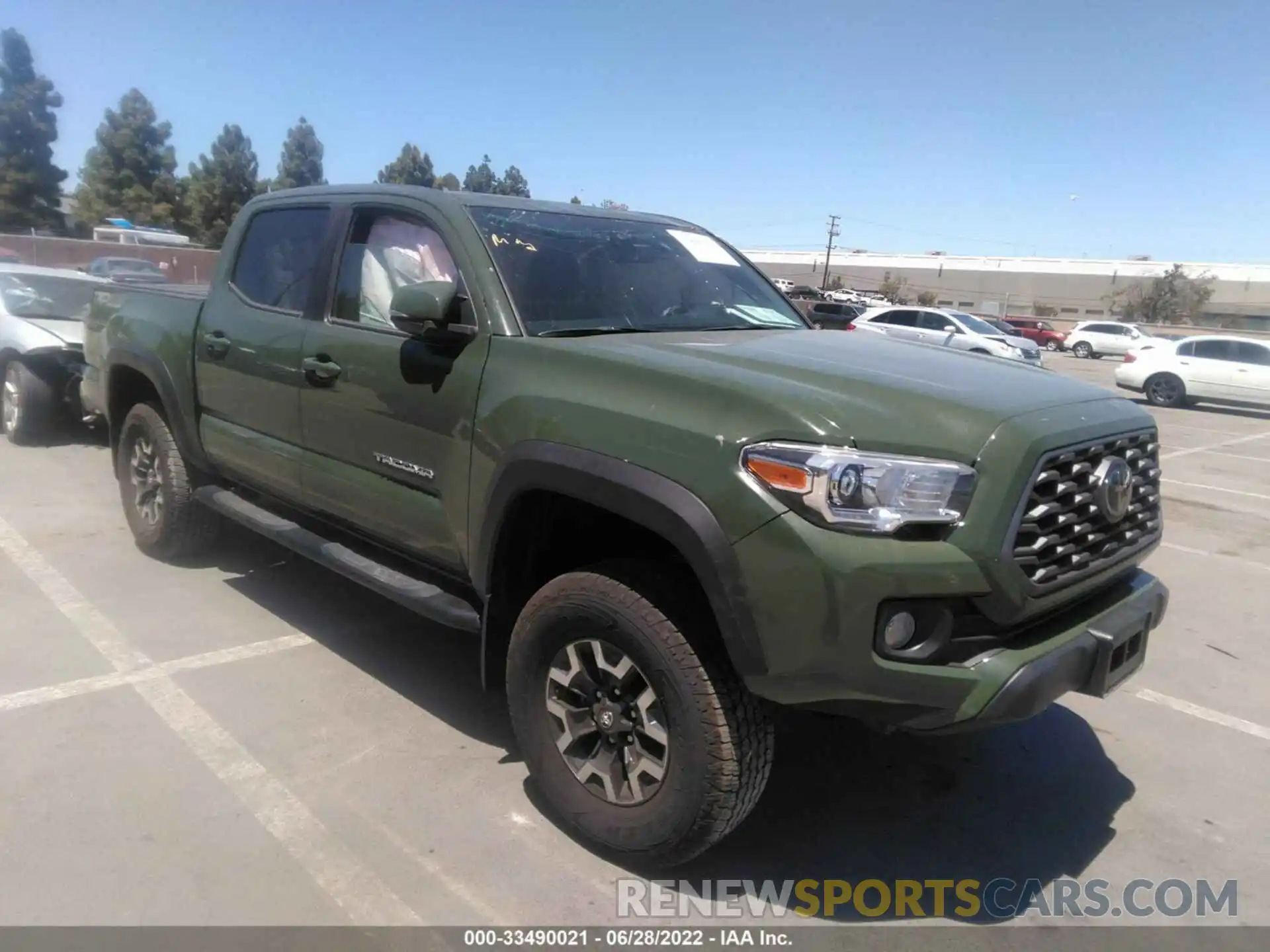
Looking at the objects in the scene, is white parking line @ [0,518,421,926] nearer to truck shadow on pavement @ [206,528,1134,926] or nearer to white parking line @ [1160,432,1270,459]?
truck shadow on pavement @ [206,528,1134,926]

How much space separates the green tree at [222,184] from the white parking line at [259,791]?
55321 millimetres

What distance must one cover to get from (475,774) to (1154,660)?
136 inches

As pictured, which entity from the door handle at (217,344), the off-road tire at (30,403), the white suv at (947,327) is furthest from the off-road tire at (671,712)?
the white suv at (947,327)

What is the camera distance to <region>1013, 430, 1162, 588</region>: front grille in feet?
8.00

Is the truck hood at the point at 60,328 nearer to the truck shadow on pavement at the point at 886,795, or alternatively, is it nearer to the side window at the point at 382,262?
the truck shadow on pavement at the point at 886,795

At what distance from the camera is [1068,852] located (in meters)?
A: 3.05

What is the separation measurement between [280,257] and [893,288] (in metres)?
71.8

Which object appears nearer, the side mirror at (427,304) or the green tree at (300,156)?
the side mirror at (427,304)

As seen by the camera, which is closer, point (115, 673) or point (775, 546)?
point (775, 546)

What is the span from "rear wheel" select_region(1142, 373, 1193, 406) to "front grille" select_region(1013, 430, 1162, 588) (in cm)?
1842

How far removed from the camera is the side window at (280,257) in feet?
13.6

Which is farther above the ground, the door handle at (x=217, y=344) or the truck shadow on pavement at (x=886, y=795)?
the door handle at (x=217, y=344)

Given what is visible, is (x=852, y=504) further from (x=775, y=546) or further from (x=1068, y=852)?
(x=1068, y=852)

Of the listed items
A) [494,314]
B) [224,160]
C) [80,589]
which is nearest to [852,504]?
[494,314]
